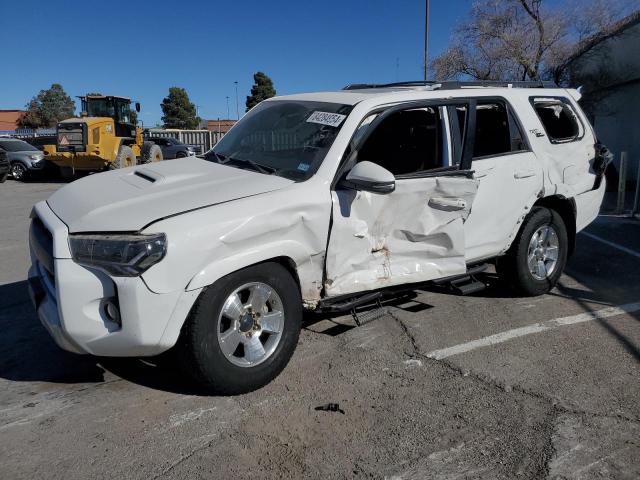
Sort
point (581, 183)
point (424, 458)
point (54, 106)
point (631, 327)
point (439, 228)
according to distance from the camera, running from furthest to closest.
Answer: point (54, 106) < point (581, 183) < point (631, 327) < point (439, 228) < point (424, 458)

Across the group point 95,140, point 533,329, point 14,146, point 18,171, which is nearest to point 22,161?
point 18,171

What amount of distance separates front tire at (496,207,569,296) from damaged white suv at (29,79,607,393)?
0.02m

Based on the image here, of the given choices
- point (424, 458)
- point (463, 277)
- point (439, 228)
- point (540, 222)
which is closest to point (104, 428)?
point (424, 458)

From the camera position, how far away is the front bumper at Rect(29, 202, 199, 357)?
2984mm

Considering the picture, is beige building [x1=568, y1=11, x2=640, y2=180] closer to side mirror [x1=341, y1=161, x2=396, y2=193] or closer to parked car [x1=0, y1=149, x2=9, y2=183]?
side mirror [x1=341, y1=161, x2=396, y2=193]

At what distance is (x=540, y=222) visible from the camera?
509 centimetres

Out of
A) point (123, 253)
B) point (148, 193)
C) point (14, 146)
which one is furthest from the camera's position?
point (14, 146)

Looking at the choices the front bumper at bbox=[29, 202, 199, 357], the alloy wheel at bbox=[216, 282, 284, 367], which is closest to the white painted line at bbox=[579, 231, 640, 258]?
the alloy wheel at bbox=[216, 282, 284, 367]

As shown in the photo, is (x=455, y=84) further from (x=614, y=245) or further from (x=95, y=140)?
(x=95, y=140)

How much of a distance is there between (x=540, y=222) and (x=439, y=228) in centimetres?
151

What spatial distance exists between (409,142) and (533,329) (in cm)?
187

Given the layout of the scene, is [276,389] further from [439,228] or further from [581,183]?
[581,183]

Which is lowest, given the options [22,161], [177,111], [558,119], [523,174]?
[523,174]

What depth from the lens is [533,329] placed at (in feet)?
15.0
